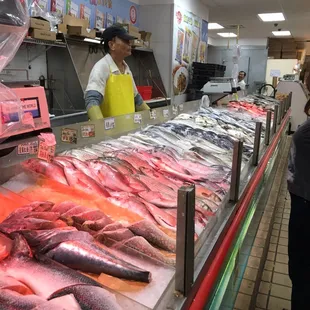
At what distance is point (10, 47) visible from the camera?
1281 millimetres

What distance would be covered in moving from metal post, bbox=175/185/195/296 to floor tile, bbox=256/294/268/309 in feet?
6.69

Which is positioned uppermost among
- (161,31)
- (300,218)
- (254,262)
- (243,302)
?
(161,31)

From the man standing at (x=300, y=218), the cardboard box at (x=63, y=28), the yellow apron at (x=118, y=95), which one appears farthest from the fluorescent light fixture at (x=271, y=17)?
the man standing at (x=300, y=218)

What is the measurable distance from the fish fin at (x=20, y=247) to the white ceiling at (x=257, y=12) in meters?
8.60

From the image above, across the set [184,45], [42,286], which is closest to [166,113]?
[42,286]

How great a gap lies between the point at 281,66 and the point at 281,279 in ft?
40.4

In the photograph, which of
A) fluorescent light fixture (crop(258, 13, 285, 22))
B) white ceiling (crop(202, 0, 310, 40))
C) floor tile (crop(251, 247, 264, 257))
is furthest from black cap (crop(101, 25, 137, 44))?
fluorescent light fixture (crop(258, 13, 285, 22))

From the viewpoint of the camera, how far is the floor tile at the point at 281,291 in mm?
2902

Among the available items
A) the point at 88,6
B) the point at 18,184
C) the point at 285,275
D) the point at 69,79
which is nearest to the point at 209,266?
the point at 18,184

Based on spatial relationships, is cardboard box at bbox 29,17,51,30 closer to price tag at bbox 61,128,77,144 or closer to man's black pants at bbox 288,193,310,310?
price tag at bbox 61,128,77,144

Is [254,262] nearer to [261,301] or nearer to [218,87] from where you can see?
[261,301]

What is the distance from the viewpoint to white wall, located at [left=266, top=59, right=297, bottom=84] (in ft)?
44.9

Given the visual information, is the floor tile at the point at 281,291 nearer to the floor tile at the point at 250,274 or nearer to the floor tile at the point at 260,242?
the floor tile at the point at 250,274

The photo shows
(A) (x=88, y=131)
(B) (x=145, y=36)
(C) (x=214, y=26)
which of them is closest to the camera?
(A) (x=88, y=131)
